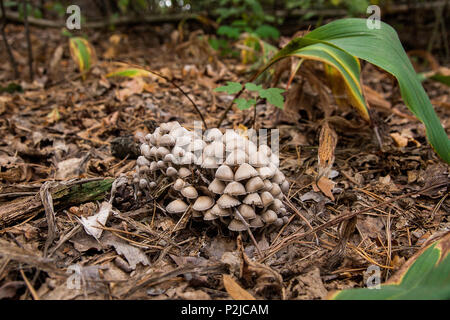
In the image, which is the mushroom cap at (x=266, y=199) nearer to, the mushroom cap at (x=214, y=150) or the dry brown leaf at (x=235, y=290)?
the mushroom cap at (x=214, y=150)

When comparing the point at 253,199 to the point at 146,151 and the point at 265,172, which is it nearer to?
the point at 265,172

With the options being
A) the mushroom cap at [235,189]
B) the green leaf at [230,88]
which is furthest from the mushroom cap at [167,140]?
the green leaf at [230,88]

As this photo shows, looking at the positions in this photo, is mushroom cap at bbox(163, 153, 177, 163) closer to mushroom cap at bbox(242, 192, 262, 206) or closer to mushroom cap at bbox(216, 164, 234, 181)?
mushroom cap at bbox(216, 164, 234, 181)

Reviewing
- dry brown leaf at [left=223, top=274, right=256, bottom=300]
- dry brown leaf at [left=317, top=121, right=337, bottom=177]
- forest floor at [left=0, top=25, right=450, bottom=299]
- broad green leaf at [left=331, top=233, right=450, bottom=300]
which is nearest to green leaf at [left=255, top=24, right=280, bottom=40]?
forest floor at [left=0, top=25, right=450, bottom=299]

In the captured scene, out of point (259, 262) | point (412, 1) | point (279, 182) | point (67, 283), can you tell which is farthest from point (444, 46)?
point (67, 283)

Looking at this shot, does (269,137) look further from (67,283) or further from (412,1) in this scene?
(412,1)
